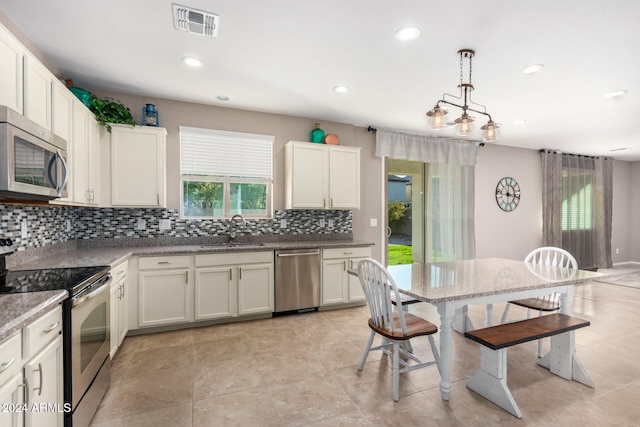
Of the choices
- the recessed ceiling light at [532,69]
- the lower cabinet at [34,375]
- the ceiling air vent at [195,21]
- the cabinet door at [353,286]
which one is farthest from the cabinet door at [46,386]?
the recessed ceiling light at [532,69]

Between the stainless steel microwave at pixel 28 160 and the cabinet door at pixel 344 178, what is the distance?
2799 mm

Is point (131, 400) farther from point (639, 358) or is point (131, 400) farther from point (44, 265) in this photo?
point (639, 358)

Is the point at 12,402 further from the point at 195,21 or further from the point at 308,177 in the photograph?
the point at 308,177

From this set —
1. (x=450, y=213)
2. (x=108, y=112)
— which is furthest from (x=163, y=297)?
(x=450, y=213)

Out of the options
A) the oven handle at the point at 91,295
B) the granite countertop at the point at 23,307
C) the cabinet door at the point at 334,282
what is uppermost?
the granite countertop at the point at 23,307

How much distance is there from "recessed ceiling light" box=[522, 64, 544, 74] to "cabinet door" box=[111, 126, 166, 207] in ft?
11.6

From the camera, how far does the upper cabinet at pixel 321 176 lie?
4.05 metres

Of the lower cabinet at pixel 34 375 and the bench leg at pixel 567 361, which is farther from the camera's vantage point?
the bench leg at pixel 567 361

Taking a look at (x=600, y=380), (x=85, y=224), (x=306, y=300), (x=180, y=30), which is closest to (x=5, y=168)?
(x=180, y=30)

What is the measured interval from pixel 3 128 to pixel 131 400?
5.80 feet

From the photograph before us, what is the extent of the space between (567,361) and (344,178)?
9.40 feet

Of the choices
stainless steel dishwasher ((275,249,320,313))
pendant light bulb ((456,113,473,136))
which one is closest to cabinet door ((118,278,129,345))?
stainless steel dishwasher ((275,249,320,313))

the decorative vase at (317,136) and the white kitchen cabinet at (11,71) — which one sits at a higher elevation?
the decorative vase at (317,136)

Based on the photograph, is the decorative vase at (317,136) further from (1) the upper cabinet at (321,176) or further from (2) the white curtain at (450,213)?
(2) the white curtain at (450,213)
